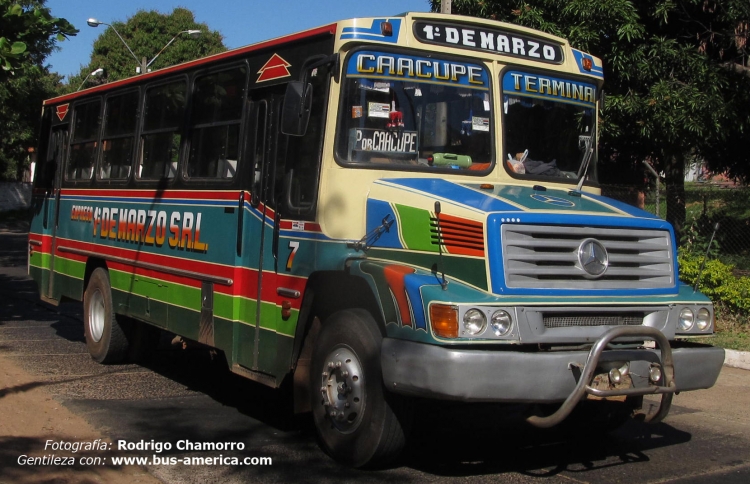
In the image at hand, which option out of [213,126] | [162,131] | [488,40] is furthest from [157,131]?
[488,40]

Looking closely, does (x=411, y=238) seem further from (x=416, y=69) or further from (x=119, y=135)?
(x=119, y=135)

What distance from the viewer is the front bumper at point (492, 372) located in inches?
205

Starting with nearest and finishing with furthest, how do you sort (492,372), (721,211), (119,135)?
(492,372) < (119,135) < (721,211)

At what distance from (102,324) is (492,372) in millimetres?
6130

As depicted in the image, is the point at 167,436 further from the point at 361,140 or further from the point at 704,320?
the point at 704,320

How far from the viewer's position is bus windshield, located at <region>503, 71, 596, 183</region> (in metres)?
6.88

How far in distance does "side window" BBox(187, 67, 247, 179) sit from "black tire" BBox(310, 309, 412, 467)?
214 cm

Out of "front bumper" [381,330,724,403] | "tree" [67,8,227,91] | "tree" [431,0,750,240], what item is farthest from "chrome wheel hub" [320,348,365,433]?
"tree" [67,8,227,91]

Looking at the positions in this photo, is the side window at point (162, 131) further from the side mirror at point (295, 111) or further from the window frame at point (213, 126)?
the side mirror at point (295, 111)

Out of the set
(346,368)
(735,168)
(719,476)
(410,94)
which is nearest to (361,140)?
(410,94)

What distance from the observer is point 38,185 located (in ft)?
39.4

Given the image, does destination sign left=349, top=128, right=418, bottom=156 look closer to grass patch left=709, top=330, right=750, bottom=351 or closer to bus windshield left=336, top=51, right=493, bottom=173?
bus windshield left=336, top=51, right=493, bottom=173

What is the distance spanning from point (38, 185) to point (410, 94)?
728cm

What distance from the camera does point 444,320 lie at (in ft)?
Result: 17.4
